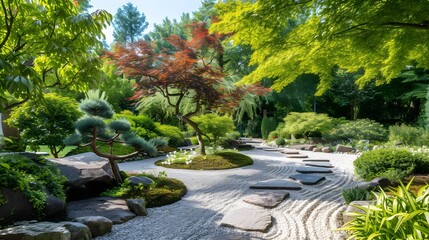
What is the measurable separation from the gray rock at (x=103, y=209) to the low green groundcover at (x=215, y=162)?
11.5ft

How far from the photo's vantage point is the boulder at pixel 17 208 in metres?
2.97

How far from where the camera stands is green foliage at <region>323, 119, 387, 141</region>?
1402cm

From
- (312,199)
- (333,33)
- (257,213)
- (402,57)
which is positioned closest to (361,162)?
(312,199)

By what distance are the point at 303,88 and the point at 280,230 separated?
17.8 metres

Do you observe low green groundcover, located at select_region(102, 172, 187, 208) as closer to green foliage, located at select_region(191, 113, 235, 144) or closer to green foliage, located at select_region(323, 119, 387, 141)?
green foliage, located at select_region(191, 113, 235, 144)

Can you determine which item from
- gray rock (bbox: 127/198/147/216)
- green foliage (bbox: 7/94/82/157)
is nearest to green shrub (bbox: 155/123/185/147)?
green foliage (bbox: 7/94/82/157)

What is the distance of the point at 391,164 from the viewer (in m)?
5.57

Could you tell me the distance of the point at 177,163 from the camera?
316 inches

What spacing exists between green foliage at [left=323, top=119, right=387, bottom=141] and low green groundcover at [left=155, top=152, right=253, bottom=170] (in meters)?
7.92

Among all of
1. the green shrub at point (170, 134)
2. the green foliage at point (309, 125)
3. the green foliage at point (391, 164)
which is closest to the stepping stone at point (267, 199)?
the green foliage at point (391, 164)

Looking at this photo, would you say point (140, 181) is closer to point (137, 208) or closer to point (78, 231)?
point (137, 208)

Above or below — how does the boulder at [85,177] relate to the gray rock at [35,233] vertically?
above

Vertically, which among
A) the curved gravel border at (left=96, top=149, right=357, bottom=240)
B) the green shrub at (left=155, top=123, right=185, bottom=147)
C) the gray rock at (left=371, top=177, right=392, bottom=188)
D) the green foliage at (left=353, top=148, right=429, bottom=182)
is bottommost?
→ the curved gravel border at (left=96, top=149, right=357, bottom=240)

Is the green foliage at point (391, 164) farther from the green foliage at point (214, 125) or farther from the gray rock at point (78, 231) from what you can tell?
the gray rock at point (78, 231)
